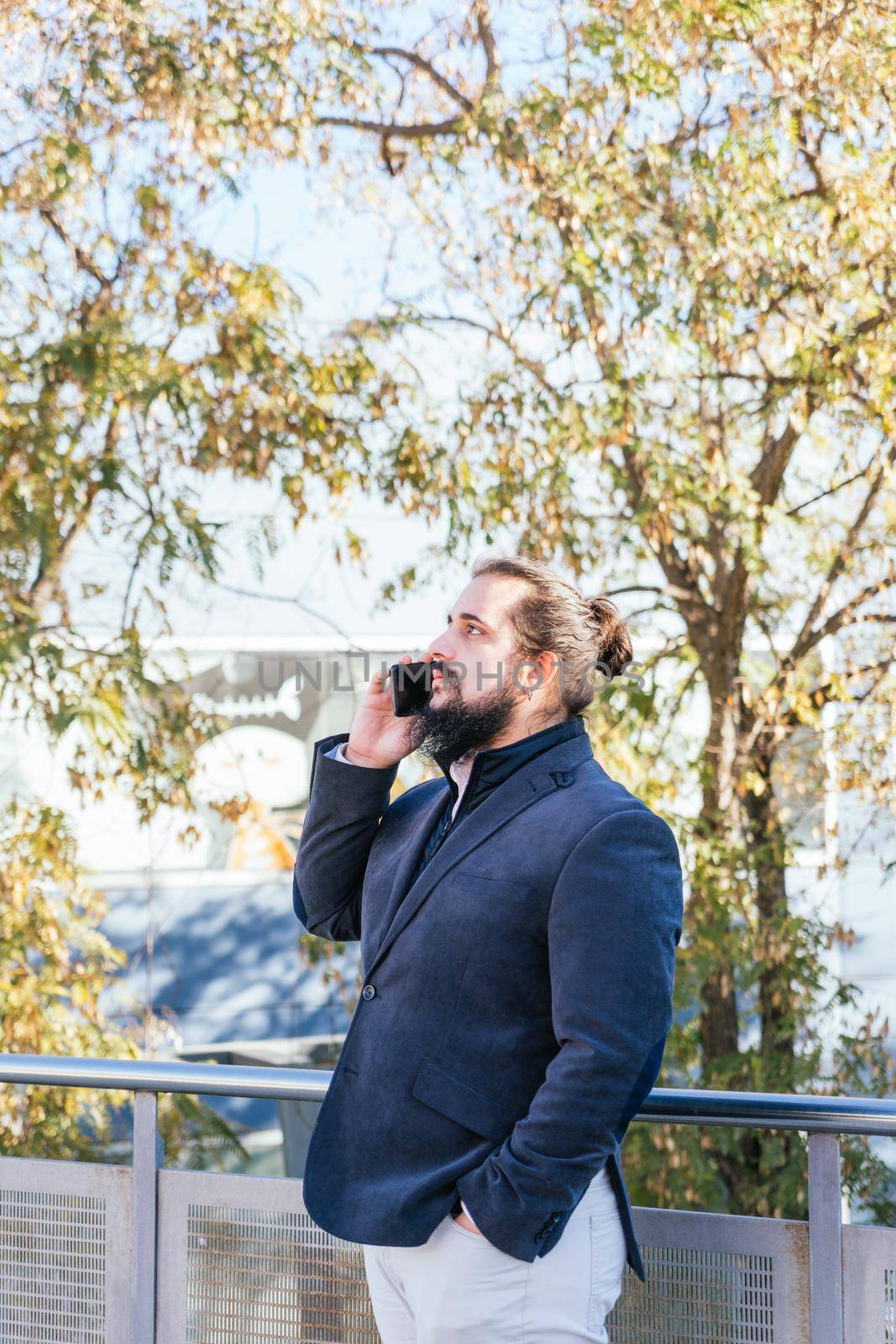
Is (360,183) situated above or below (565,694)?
above

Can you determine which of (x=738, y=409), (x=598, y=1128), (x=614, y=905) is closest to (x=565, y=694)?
(x=614, y=905)

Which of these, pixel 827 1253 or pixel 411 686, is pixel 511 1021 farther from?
pixel 827 1253

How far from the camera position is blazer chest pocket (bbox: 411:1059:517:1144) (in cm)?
161

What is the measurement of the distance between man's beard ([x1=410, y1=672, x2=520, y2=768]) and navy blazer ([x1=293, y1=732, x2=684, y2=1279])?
8 cm

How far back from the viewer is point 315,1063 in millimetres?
8547

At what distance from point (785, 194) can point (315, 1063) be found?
239 inches

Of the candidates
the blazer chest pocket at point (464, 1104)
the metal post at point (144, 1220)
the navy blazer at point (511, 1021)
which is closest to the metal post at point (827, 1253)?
the navy blazer at point (511, 1021)

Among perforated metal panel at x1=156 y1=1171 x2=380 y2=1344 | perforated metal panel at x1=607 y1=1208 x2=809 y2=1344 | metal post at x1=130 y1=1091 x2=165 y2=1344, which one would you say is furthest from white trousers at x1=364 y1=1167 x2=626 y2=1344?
metal post at x1=130 y1=1091 x2=165 y2=1344

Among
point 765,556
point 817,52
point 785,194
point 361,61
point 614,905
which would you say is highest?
point 361,61

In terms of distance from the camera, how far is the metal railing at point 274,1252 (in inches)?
70.7

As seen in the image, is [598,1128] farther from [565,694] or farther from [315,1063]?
[315,1063]

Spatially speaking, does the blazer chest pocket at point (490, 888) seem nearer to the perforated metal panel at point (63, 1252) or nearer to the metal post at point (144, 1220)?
the metal post at point (144, 1220)

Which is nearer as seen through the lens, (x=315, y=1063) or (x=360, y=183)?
(x=360, y=183)

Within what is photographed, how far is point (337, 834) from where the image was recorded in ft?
6.50
